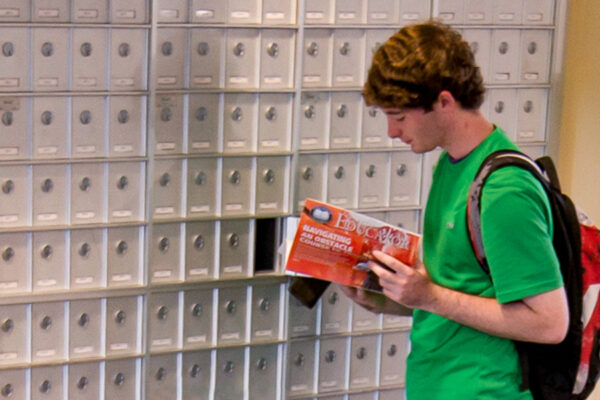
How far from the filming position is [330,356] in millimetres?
3779

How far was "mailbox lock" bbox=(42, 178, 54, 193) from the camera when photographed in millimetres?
3230

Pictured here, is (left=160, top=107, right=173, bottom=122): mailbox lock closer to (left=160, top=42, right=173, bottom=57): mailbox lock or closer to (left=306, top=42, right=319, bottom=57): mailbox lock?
(left=160, top=42, right=173, bottom=57): mailbox lock

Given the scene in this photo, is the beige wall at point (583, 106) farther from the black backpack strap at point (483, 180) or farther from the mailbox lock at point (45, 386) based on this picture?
the mailbox lock at point (45, 386)

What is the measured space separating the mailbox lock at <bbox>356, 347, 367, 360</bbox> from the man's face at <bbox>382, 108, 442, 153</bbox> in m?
1.80

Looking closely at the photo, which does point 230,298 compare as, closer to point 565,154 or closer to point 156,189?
point 156,189

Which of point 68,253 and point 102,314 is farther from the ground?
point 68,253

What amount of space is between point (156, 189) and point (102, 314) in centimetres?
47

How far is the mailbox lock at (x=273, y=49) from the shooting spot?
345 cm

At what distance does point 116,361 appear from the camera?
3.45 m

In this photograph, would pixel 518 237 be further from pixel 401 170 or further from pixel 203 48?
pixel 401 170

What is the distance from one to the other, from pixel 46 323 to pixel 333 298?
105 centimetres

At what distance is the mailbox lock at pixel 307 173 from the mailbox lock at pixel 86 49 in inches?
34.1

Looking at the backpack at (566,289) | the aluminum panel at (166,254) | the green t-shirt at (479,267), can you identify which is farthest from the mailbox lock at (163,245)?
the backpack at (566,289)

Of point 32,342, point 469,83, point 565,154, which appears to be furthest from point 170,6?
point 565,154
